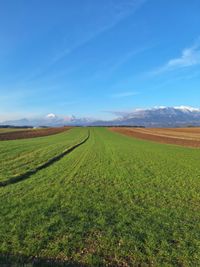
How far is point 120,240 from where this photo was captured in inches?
305

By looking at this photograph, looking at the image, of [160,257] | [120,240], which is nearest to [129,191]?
[120,240]

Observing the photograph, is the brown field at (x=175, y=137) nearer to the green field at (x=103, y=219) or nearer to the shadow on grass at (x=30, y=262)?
the green field at (x=103, y=219)

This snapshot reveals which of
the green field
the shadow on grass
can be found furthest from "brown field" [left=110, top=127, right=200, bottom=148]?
the shadow on grass

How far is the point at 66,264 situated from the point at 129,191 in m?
7.26

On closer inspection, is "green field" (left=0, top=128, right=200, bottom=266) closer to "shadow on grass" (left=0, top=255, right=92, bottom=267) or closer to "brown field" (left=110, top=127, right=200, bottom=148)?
"shadow on grass" (left=0, top=255, right=92, bottom=267)

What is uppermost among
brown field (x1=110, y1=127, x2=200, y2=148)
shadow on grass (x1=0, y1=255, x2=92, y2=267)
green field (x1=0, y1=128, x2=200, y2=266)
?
shadow on grass (x1=0, y1=255, x2=92, y2=267)

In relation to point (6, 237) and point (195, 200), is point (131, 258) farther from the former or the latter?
point (195, 200)

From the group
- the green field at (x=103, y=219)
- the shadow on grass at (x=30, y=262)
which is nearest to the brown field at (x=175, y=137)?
the green field at (x=103, y=219)

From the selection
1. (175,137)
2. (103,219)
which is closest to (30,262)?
(103,219)

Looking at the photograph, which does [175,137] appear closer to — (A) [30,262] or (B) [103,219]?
(B) [103,219]

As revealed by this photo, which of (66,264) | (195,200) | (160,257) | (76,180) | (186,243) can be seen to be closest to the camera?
(66,264)

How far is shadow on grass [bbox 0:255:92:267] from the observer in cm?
628

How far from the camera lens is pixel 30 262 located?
6395 mm

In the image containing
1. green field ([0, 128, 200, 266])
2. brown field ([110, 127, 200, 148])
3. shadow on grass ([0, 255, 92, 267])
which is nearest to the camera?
shadow on grass ([0, 255, 92, 267])
